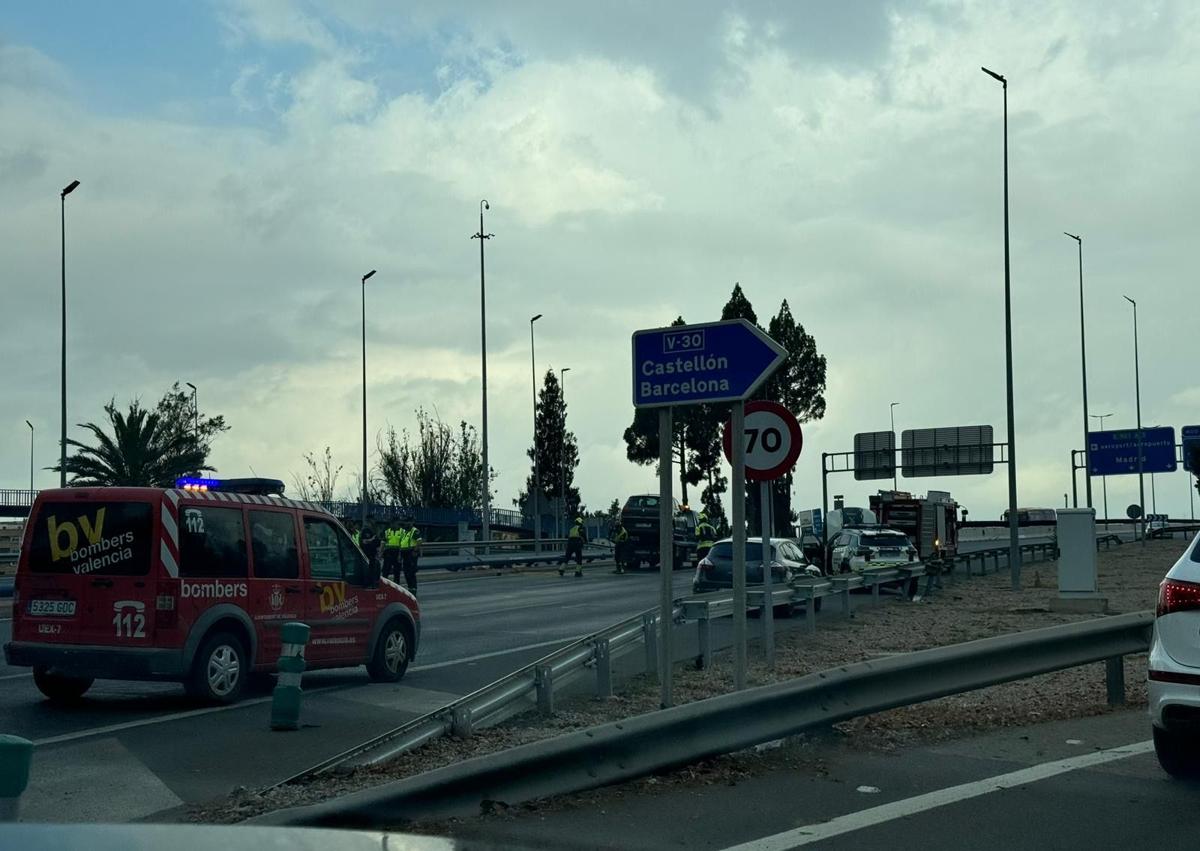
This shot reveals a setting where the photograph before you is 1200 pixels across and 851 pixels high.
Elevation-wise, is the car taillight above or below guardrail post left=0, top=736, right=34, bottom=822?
above

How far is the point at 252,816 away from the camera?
22.5ft

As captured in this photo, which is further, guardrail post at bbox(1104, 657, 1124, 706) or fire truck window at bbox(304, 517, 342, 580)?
fire truck window at bbox(304, 517, 342, 580)

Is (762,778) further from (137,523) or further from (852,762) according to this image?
(137,523)

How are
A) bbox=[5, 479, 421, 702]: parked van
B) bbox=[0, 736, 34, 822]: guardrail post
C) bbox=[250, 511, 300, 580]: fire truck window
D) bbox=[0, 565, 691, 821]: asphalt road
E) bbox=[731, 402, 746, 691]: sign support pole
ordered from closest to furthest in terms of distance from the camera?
bbox=[0, 736, 34, 822]: guardrail post < bbox=[0, 565, 691, 821]: asphalt road < bbox=[731, 402, 746, 691]: sign support pole < bbox=[5, 479, 421, 702]: parked van < bbox=[250, 511, 300, 580]: fire truck window

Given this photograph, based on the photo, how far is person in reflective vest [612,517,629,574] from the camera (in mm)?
46031

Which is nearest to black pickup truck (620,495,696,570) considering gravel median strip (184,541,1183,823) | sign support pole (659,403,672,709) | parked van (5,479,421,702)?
gravel median strip (184,541,1183,823)

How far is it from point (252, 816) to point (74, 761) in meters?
3.72

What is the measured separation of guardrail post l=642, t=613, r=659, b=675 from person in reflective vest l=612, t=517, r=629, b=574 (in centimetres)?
3153

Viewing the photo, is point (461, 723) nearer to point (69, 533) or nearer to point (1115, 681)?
point (1115, 681)

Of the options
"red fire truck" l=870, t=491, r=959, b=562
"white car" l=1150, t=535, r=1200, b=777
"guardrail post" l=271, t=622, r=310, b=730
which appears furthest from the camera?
"red fire truck" l=870, t=491, r=959, b=562

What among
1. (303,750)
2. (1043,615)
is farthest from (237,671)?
(1043,615)

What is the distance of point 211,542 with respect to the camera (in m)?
13.4

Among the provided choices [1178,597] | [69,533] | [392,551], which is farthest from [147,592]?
[392,551]

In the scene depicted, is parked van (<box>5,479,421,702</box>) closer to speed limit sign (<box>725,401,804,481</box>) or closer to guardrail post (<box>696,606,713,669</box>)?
guardrail post (<box>696,606,713,669</box>)
